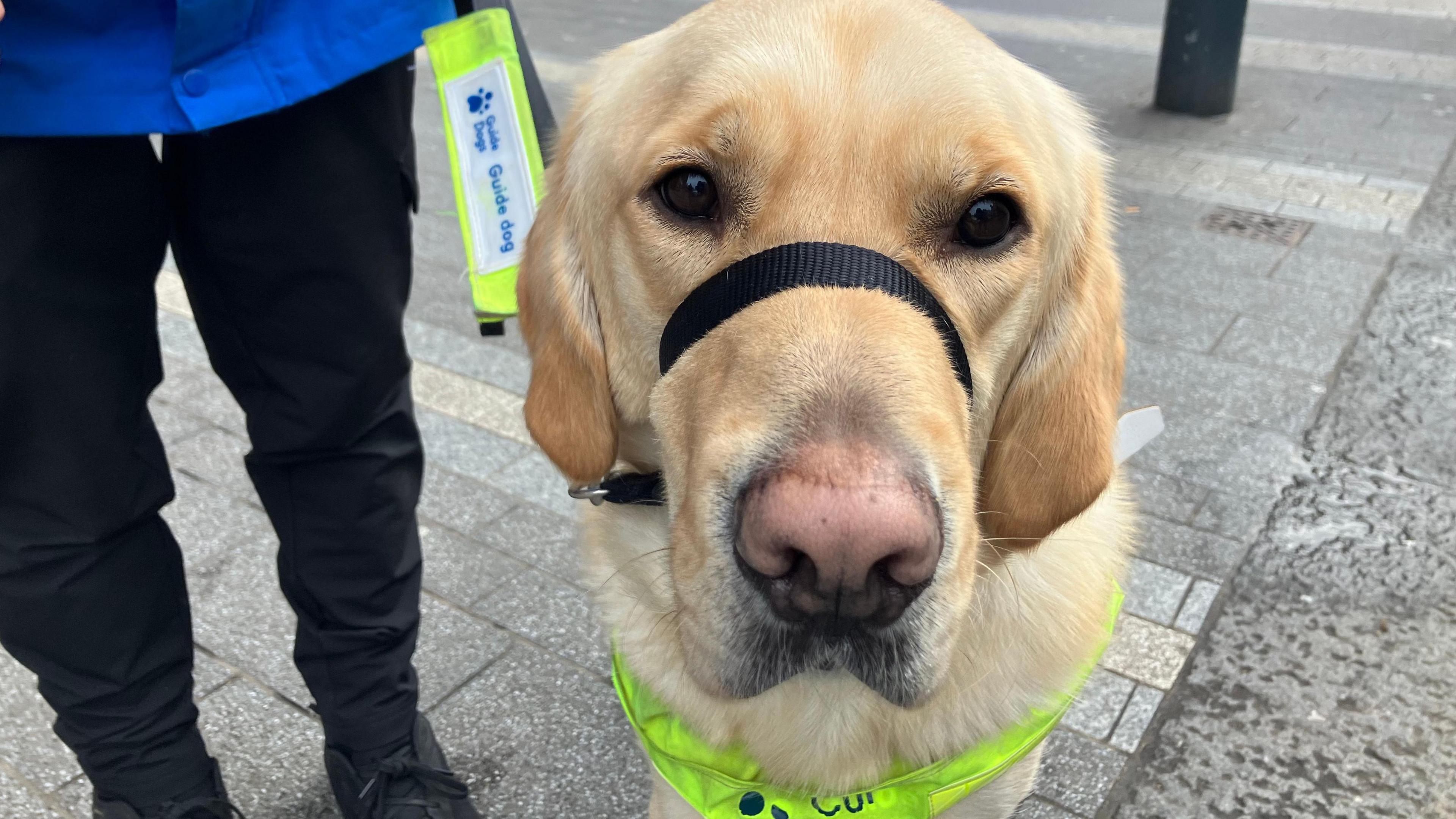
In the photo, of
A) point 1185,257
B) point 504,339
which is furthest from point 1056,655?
point 1185,257

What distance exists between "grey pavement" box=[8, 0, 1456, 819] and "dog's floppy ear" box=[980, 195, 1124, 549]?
0.99 metres

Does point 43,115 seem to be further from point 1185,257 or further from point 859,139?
point 1185,257

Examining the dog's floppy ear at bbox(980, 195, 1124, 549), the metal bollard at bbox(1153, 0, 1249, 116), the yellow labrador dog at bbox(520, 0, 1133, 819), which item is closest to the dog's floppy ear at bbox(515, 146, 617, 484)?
the yellow labrador dog at bbox(520, 0, 1133, 819)

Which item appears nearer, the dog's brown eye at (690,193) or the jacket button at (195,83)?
the dog's brown eye at (690,193)

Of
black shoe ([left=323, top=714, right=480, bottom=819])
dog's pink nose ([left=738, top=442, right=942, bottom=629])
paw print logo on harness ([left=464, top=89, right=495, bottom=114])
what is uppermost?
paw print logo on harness ([left=464, top=89, right=495, bottom=114])

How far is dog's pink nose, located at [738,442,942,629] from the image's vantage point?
1209 millimetres

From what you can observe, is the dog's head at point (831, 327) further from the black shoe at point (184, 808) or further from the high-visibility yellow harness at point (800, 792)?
the black shoe at point (184, 808)

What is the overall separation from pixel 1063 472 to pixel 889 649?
626mm

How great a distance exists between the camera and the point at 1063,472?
186 centimetres

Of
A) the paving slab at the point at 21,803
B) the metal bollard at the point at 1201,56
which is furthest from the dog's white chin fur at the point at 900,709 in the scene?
the metal bollard at the point at 1201,56

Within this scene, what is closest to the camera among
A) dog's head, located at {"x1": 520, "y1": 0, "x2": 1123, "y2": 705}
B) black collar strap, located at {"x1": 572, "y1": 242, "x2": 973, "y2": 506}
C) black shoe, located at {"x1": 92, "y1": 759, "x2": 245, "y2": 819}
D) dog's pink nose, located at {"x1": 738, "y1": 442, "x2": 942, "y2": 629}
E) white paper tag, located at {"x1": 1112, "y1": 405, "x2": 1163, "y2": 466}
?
dog's pink nose, located at {"x1": 738, "y1": 442, "x2": 942, "y2": 629}

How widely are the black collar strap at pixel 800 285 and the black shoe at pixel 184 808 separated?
156 centimetres

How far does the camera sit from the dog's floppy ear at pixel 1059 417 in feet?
6.12

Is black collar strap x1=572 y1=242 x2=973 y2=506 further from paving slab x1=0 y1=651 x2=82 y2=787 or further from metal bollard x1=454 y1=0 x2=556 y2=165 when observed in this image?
paving slab x1=0 y1=651 x2=82 y2=787
